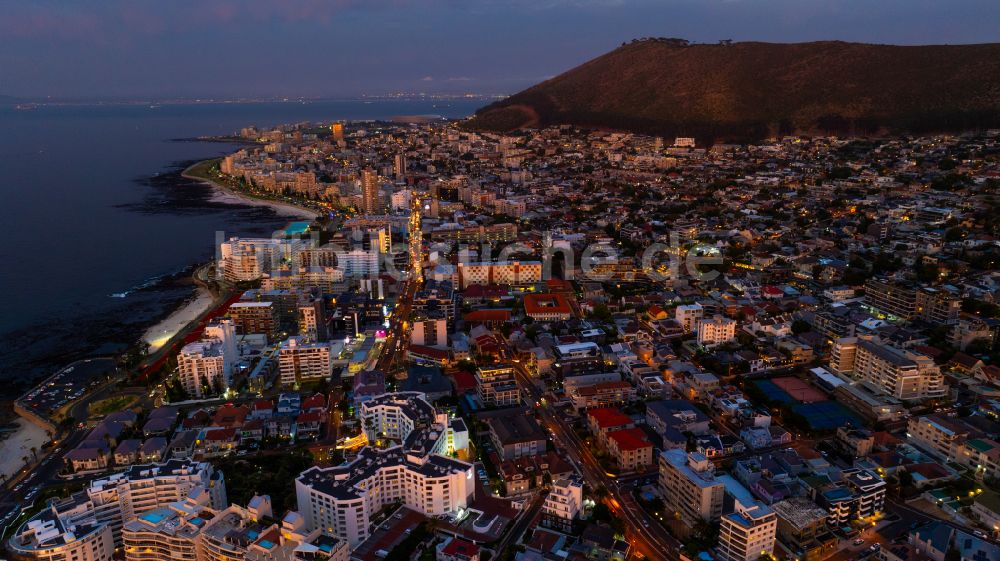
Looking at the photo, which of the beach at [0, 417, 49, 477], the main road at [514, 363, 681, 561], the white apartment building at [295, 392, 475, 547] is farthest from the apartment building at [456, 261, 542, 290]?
the beach at [0, 417, 49, 477]

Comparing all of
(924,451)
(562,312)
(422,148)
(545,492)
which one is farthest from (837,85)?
(545,492)

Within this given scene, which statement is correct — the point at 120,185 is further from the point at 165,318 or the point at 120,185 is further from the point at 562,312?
the point at 562,312

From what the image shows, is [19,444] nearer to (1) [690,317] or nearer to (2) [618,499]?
(2) [618,499]

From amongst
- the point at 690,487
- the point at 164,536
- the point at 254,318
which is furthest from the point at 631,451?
the point at 254,318

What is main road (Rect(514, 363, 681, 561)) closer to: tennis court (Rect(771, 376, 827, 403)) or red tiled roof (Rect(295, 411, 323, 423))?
red tiled roof (Rect(295, 411, 323, 423))

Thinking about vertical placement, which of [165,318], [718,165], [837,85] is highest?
[837,85]

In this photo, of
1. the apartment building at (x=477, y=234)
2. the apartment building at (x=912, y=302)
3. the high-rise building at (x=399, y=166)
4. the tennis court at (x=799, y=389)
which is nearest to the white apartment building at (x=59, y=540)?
the tennis court at (x=799, y=389)
